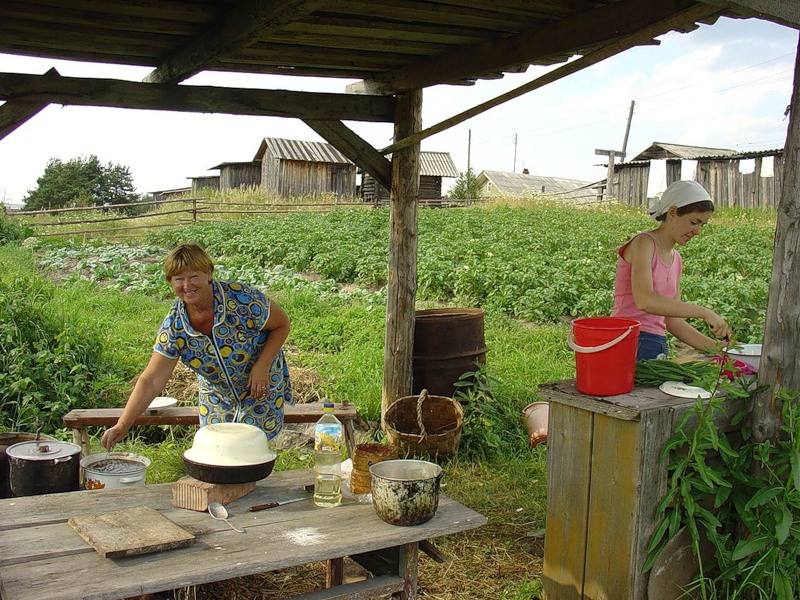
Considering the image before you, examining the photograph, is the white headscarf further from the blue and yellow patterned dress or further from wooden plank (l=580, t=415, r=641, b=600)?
the blue and yellow patterned dress

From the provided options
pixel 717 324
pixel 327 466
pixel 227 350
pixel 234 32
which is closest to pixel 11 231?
pixel 234 32

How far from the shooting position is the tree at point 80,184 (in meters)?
43.2

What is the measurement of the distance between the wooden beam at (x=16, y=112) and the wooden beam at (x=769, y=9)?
3903 mm

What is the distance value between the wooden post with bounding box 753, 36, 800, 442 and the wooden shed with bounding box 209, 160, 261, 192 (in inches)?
1512

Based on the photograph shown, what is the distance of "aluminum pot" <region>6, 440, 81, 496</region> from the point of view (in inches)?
131

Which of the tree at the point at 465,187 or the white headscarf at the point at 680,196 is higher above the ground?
the tree at the point at 465,187

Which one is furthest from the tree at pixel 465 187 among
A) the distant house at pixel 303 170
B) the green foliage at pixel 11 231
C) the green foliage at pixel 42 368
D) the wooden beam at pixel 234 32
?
the wooden beam at pixel 234 32

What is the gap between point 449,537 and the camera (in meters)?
4.78

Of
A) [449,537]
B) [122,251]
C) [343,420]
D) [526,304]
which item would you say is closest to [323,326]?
[526,304]

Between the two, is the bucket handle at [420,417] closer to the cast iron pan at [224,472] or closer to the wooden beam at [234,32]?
the cast iron pan at [224,472]

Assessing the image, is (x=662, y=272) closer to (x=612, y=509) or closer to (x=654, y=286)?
(x=654, y=286)

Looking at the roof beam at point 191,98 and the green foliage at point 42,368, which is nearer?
the roof beam at point 191,98

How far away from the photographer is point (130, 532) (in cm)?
273

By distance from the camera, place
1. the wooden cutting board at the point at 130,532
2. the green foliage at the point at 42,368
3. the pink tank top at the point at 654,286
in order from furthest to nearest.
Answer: the green foliage at the point at 42,368 < the pink tank top at the point at 654,286 < the wooden cutting board at the point at 130,532
